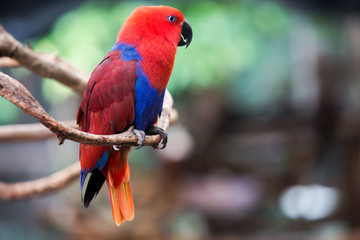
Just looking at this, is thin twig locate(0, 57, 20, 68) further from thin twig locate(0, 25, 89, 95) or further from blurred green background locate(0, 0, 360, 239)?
blurred green background locate(0, 0, 360, 239)

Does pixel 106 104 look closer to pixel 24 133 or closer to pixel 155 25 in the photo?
pixel 155 25

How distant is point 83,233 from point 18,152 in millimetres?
724

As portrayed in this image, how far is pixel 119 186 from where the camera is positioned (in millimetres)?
501

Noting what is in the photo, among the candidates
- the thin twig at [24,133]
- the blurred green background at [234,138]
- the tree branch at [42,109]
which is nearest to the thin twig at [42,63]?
the tree branch at [42,109]

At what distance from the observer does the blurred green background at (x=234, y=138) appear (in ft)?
6.15

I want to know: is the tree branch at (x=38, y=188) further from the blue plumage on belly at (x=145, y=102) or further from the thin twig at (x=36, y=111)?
the thin twig at (x=36, y=111)

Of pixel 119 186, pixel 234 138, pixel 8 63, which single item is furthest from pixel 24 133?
pixel 234 138

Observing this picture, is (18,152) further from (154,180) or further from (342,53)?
(342,53)

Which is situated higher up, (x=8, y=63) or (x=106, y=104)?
(x=8, y=63)

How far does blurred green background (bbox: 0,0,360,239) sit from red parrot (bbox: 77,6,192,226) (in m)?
1.06

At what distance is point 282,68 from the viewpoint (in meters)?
2.87

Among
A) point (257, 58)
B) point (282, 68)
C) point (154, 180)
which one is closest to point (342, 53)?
point (282, 68)

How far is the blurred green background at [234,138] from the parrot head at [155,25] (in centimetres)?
106

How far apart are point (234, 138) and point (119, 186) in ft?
7.68
